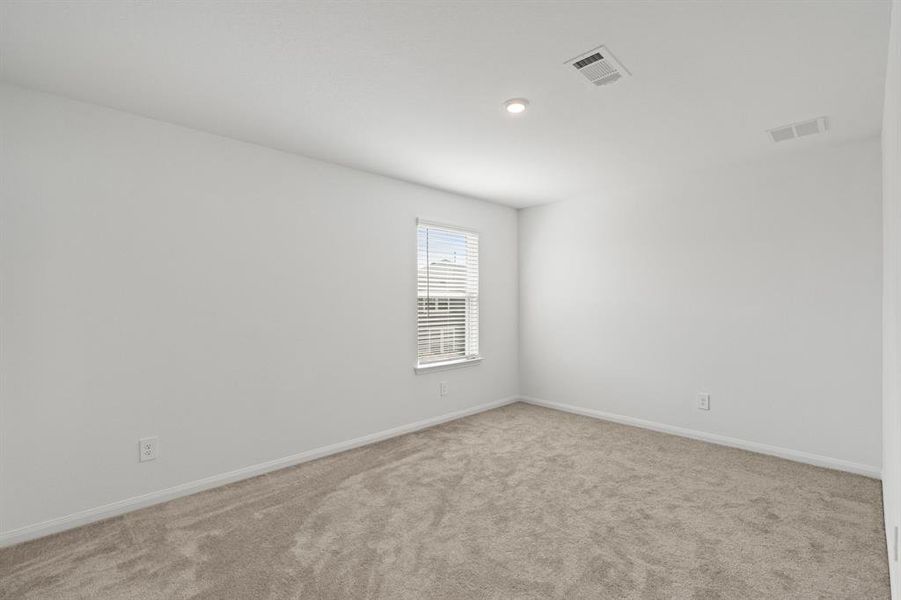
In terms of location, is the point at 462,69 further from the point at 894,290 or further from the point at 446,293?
the point at 446,293

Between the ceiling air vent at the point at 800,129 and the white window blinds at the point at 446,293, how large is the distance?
2.70m

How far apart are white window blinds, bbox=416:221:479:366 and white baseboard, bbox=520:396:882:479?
138cm

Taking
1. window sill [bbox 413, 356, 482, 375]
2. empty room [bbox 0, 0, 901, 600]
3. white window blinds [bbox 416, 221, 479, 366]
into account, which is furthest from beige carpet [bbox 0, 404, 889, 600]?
white window blinds [bbox 416, 221, 479, 366]

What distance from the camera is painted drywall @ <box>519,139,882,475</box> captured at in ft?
10.2

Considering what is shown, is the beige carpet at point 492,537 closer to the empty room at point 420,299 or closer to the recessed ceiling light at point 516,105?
the empty room at point 420,299

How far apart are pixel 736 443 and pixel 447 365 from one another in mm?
2607

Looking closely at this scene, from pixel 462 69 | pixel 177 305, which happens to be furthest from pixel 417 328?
pixel 462 69

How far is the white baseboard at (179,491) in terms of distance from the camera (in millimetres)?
2258

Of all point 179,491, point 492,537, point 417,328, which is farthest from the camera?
point 417,328

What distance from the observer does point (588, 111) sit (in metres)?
2.60

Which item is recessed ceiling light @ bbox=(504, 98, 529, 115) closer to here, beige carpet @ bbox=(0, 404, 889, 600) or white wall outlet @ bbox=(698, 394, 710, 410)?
beige carpet @ bbox=(0, 404, 889, 600)

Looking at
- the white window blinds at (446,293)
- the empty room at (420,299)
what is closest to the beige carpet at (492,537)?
the empty room at (420,299)

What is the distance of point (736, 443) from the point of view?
359 cm

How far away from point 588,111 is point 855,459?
3.10 meters
